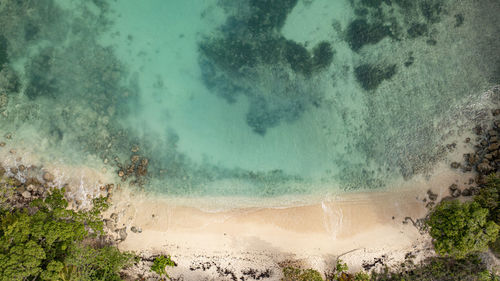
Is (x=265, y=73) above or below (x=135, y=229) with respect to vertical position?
above

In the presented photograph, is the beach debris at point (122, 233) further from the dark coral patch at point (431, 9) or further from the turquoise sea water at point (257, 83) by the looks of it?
the dark coral patch at point (431, 9)

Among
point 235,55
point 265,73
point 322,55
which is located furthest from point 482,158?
point 235,55

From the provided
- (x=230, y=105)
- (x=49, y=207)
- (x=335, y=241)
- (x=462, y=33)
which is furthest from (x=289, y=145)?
(x=49, y=207)

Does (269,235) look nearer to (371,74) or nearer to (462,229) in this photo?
(462,229)

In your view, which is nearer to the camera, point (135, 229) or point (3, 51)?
point (135, 229)

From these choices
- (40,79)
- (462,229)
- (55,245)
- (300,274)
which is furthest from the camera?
(40,79)

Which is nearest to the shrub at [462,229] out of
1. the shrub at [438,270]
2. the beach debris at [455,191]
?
the shrub at [438,270]

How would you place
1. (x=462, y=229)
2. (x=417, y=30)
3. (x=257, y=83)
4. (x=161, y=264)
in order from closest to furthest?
(x=462, y=229) < (x=161, y=264) < (x=257, y=83) < (x=417, y=30)

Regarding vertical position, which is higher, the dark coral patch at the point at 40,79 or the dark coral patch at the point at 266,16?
the dark coral patch at the point at 266,16
